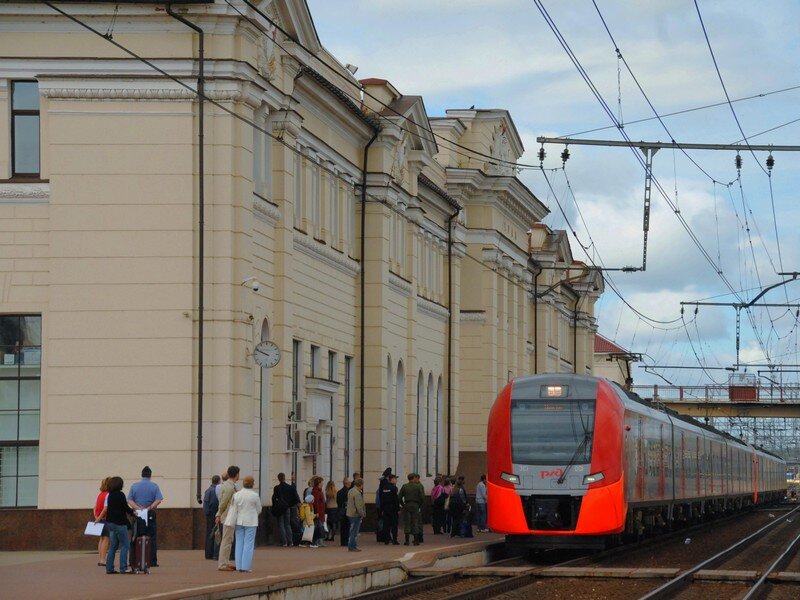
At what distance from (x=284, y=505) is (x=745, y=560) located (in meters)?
8.86

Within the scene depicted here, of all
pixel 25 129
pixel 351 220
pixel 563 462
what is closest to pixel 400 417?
pixel 351 220

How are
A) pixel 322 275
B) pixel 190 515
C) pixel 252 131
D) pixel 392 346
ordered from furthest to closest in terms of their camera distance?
pixel 392 346
pixel 322 275
pixel 252 131
pixel 190 515

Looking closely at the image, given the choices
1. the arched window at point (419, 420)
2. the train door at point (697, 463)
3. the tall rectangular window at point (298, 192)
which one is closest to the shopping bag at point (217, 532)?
the tall rectangular window at point (298, 192)

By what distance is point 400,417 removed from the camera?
47.0 m

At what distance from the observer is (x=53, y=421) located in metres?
29.6

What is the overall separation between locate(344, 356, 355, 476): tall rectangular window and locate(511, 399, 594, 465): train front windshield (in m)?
12.2

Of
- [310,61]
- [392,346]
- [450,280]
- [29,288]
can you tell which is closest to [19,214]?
[29,288]

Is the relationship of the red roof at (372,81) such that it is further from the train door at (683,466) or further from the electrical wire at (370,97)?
the train door at (683,466)

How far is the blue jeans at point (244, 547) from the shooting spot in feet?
73.5

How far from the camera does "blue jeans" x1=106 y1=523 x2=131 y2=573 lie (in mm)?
22391

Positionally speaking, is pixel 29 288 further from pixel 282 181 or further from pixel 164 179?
pixel 282 181

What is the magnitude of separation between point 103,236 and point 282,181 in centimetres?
515

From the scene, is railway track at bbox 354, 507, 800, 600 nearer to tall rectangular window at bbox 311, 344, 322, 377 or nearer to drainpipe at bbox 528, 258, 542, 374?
tall rectangular window at bbox 311, 344, 322, 377

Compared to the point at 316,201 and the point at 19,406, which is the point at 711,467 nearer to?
the point at 316,201
